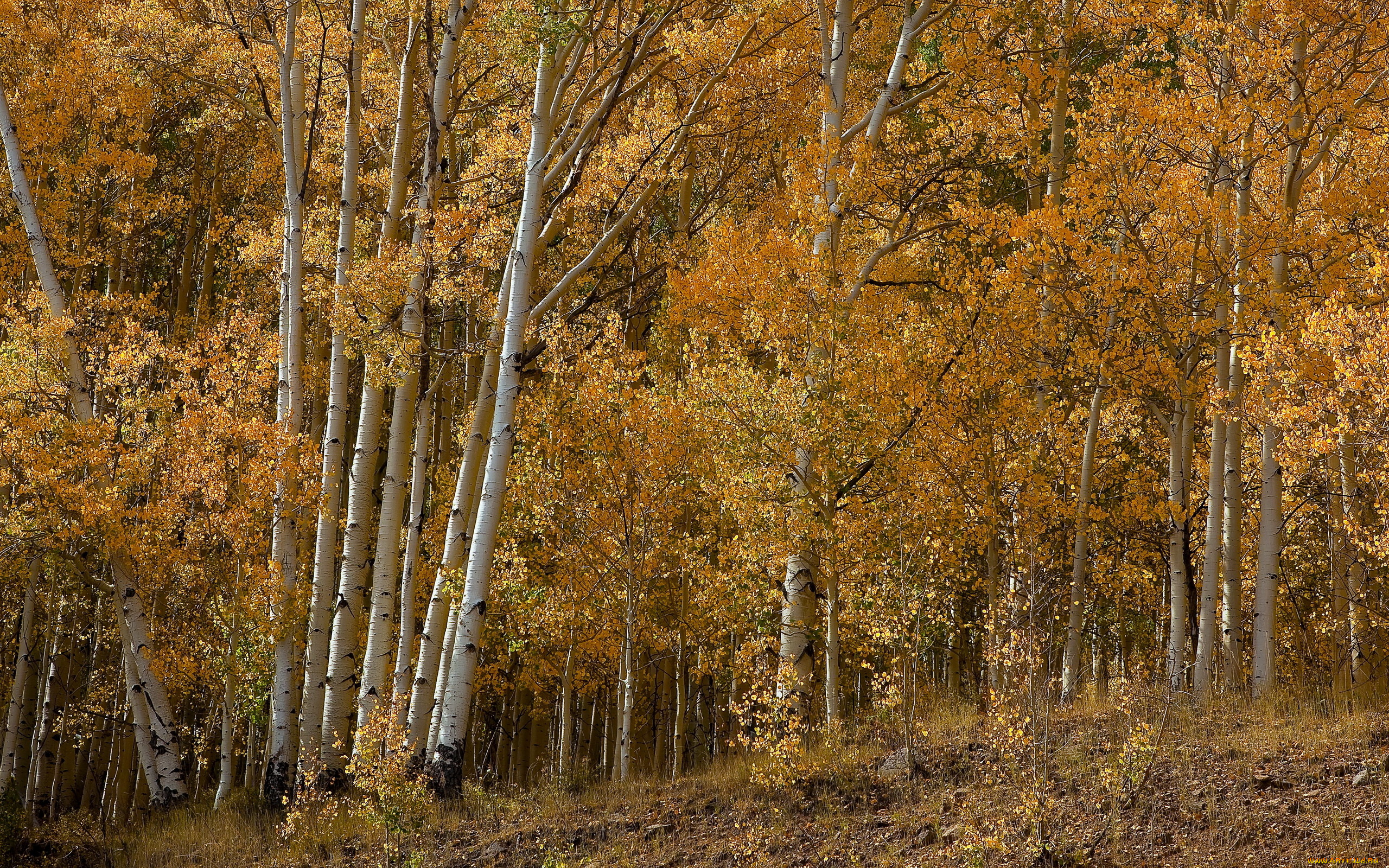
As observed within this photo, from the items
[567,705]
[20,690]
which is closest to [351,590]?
[567,705]

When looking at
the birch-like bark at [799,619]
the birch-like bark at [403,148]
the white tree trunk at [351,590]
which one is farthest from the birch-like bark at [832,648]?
the birch-like bark at [403,148]

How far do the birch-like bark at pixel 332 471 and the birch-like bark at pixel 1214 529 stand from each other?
797 centimetres

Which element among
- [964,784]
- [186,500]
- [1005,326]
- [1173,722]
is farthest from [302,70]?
[1173,722]

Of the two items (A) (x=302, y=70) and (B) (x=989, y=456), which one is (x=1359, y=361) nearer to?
(B) (x=989, y=456)

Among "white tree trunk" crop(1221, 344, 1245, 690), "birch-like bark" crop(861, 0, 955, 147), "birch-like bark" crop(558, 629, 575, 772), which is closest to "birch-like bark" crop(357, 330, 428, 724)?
"birch-like bark" crop(558, 629, 575, 772)

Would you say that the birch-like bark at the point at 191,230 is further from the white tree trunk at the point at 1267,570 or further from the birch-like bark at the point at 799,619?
the white tree trunk at the point at 1267,570

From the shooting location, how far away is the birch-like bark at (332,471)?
10164 mm

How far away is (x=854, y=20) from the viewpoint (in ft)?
37.9

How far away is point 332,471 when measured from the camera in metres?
10.4

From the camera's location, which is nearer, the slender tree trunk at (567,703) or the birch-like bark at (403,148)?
the birch-like bark at (403,148)

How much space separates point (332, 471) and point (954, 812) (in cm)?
664

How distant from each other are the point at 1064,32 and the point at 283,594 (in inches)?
391

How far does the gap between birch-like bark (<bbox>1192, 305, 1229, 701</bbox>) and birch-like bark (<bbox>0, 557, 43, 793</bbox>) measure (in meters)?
12.6

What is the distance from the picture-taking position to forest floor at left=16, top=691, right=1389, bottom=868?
19.6ft
